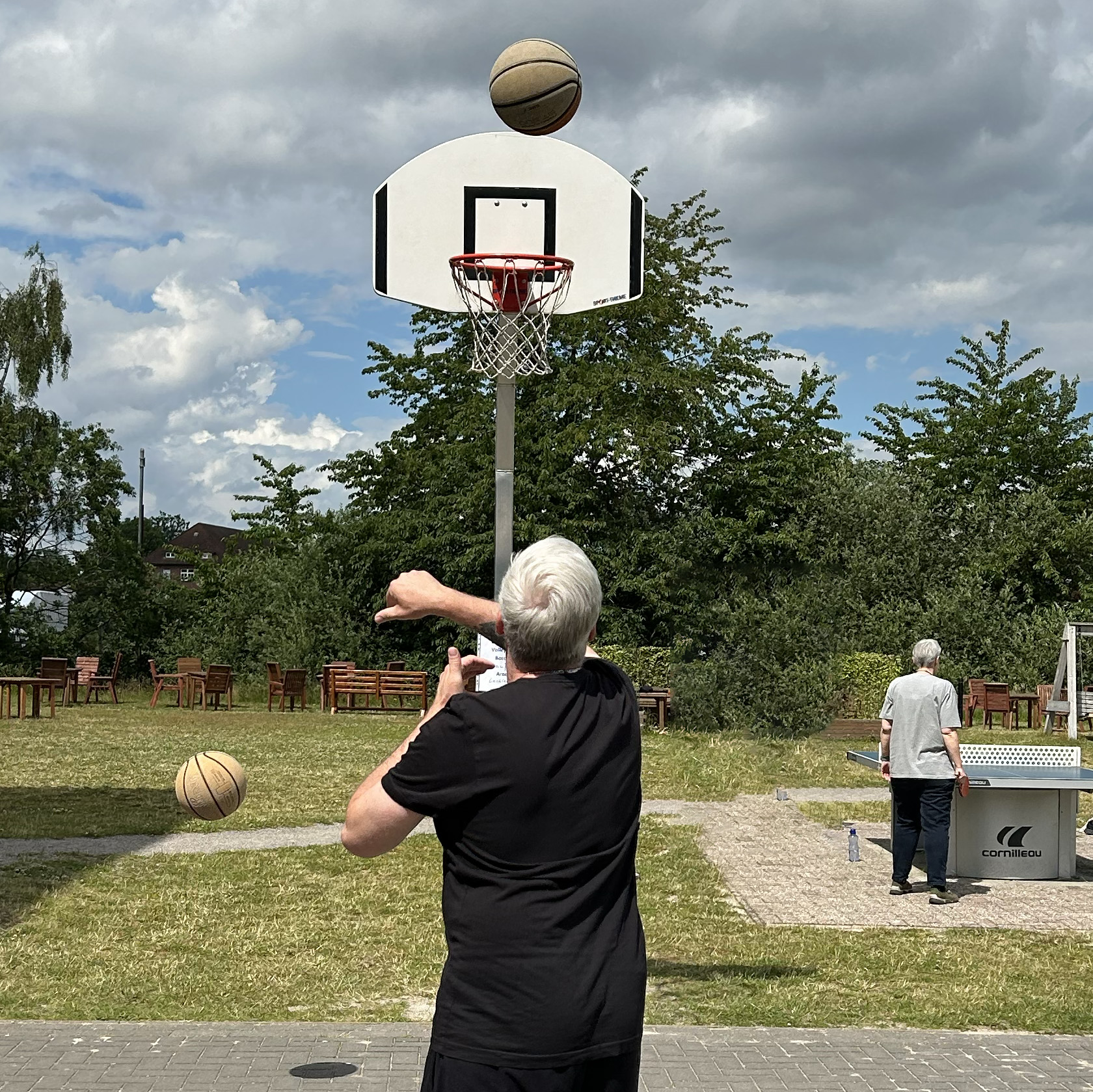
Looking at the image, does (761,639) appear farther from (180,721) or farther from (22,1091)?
(22,1091)

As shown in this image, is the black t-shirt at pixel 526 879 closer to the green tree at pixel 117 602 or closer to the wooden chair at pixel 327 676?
the wooden chair at pixel 327 676

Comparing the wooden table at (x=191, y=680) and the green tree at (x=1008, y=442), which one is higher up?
the green tree at (x=1008, y=442)

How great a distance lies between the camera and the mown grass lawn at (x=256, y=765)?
14.1 metres

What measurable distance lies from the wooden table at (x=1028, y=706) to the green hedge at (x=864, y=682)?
94.4 inches

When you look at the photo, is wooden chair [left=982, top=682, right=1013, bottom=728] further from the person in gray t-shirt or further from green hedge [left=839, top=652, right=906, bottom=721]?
the person in gray t-shirt

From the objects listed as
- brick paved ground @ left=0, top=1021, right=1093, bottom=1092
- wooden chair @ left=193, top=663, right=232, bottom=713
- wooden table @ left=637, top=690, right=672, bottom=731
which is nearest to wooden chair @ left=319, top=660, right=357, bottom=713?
wooden chair @ left=193, top=663, right=232, bottom=713

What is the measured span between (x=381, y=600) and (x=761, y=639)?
1050 cm

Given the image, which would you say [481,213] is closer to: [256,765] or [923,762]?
[923,762]

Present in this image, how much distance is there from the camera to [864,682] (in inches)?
980

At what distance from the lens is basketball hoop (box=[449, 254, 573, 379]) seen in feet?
26.1

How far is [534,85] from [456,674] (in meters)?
5.19

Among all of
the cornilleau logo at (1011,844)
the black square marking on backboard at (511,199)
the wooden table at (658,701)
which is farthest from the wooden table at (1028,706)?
the black square marking on backboard at (511,199)

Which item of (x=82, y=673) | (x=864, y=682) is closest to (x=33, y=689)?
(x=82, y=673)

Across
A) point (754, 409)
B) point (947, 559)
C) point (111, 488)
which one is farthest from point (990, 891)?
point (111, 488)
